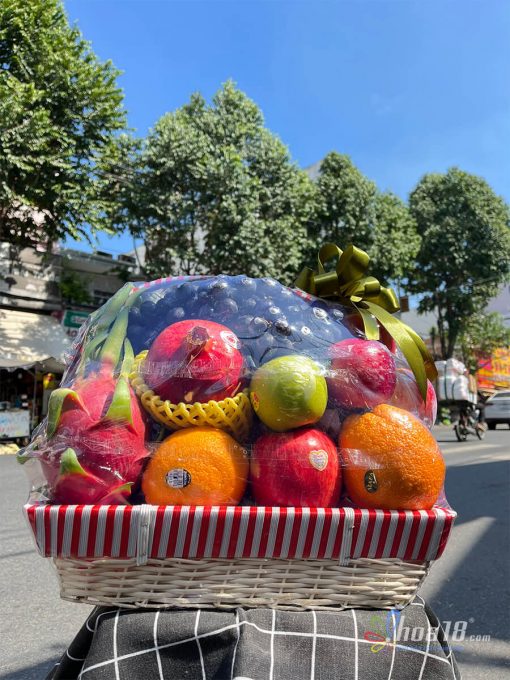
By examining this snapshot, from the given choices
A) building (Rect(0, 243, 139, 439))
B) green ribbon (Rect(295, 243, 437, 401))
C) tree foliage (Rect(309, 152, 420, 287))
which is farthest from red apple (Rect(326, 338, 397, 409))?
tree foliage (Rect(309, 152, 420, 287))

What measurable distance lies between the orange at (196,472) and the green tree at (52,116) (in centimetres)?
1189

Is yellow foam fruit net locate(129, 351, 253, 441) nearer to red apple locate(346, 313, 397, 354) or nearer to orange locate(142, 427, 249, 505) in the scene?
orange locate(142, 427, 249, 505)

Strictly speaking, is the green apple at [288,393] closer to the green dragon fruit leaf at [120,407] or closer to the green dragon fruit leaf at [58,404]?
the green dragon fruit leaf at [120,407]

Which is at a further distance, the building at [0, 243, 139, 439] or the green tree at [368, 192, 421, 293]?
the green tree at [368, 192, 421, 293]

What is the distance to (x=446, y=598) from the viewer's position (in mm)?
3301

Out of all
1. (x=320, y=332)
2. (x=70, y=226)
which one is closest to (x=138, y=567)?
(x=320, y=332)

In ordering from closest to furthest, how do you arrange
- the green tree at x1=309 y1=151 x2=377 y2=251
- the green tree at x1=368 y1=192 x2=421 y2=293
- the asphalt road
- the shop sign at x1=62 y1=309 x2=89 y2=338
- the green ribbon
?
the green ribbon → the asphalt road → the shop sign at x1=62 y1=309 x2=89 y2=338 → the green tree at x1=309 y1=151 x2=377 y2=251 → the green tree at x1=368 y1=192 x2=421 y2=293

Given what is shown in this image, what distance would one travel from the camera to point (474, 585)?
3.53m

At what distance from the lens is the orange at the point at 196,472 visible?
1113 mm

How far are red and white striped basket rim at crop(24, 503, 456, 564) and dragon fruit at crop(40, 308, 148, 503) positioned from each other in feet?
0.18

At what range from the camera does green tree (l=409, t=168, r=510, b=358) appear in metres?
23.5

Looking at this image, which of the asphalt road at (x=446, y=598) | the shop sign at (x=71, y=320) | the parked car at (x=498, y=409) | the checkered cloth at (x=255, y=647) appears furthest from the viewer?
the parked car at (x=498, y=409)

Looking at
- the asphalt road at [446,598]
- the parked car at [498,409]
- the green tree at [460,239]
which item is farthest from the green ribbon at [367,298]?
the green tree at [460,239]

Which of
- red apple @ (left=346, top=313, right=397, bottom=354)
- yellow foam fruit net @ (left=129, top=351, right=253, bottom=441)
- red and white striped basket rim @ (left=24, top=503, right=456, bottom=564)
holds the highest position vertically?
red apple @ (left=346, top=313, right=397, bottom=354)
